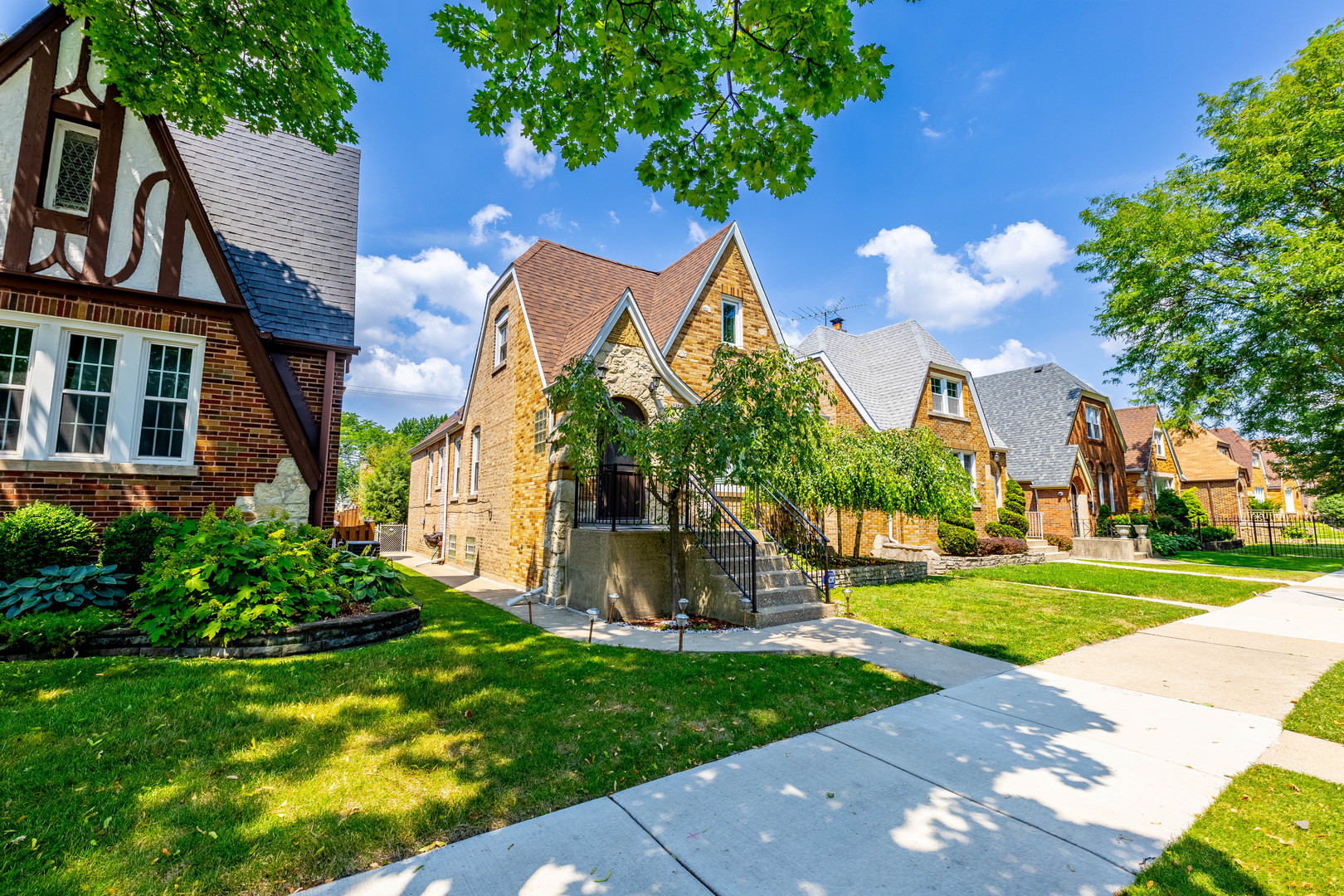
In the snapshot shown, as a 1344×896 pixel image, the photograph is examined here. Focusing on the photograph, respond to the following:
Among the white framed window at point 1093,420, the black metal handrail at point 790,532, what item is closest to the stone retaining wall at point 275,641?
the black metal handrail at point 790,532

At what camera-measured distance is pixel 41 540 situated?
256 inches

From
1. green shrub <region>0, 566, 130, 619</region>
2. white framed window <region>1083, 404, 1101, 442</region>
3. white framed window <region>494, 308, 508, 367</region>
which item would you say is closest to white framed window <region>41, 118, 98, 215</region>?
green shrub <region>0, 566, 130, 619</region>

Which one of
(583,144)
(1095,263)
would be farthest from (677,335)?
(1095,263)

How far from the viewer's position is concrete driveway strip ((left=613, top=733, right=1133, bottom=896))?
8.86 feet

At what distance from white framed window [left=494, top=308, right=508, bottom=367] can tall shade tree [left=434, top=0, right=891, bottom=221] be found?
8539 mm

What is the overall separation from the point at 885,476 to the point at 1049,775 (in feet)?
30.6

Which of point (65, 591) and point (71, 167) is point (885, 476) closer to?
point (65, 591)

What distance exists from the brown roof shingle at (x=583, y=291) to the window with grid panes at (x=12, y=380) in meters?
7.17

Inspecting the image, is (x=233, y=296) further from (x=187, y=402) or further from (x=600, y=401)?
(x=600, y=401)

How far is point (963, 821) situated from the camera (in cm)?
323

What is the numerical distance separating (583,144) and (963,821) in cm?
642

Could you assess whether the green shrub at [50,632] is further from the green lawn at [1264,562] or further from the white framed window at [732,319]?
the green lawn at [1264,562]

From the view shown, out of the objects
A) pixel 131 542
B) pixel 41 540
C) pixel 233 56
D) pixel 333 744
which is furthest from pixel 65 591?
pixel 233 56

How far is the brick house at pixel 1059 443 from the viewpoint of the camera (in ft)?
77.5
